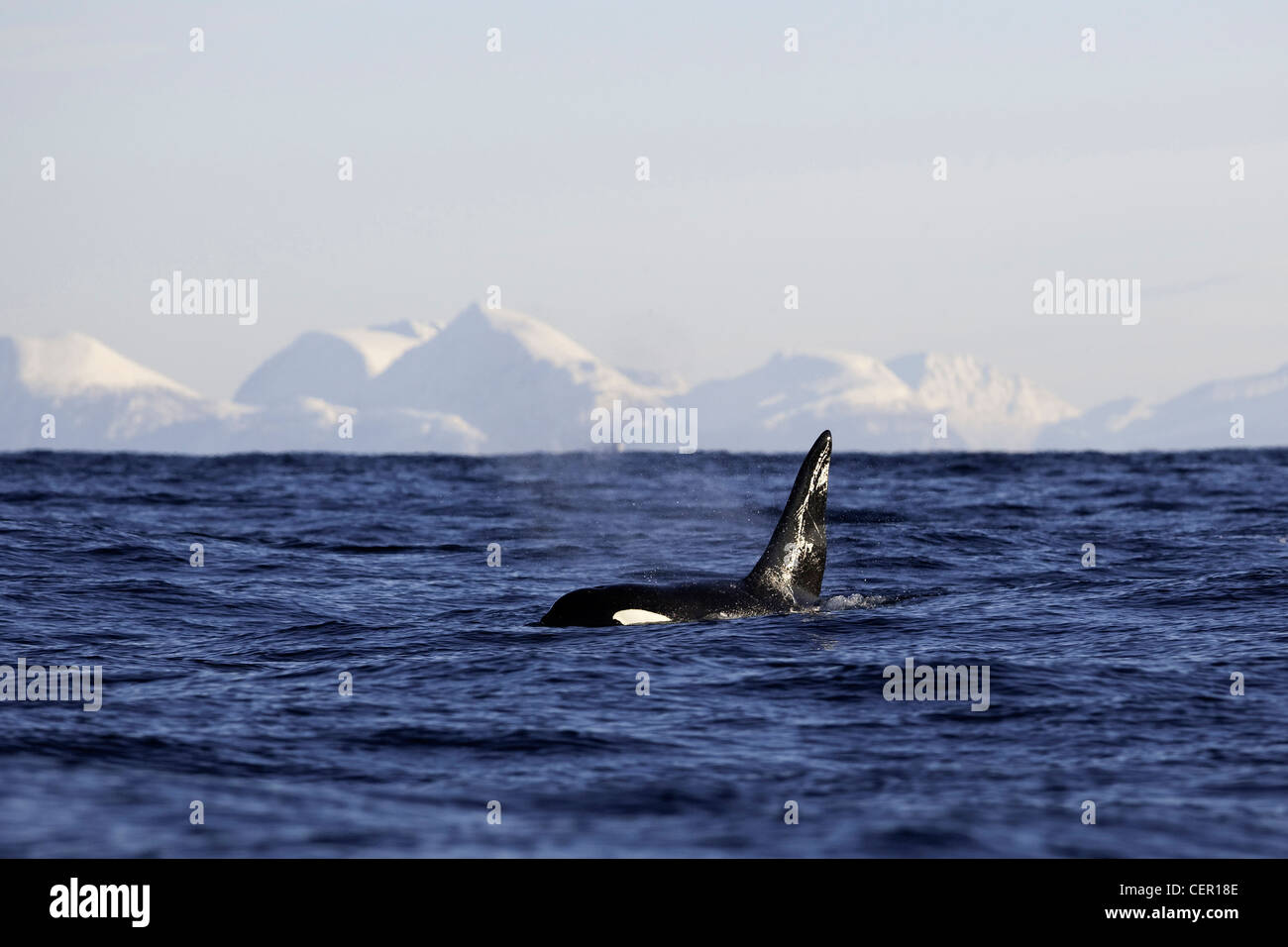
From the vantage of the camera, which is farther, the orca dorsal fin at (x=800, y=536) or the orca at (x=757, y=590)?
the orca dorsal fin at (x=800, y=536)

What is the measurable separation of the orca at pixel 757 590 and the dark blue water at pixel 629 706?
12.8 inches

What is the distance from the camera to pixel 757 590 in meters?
15.9

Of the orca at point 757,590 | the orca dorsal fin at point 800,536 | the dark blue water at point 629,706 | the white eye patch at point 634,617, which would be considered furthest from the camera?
the orca dorsal fin at point 800,536

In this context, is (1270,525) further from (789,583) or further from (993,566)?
(789,583)

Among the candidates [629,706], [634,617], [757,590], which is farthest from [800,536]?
[629,706]

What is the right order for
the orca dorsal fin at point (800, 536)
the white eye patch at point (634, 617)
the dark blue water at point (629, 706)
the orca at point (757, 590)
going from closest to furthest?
the dark blue water at point (629, 706), the white eye patch at point (634, 617), the orca at point (757, 590), the orca dorsal fin at point (800, 536)

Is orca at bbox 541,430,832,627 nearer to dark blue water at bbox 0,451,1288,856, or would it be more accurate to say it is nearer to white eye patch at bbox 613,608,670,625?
white eye patch at bbox 613,608,670,625

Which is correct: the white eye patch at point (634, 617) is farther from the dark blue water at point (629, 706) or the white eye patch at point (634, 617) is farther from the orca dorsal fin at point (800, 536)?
the orca dorsal fin at point (800, 536)

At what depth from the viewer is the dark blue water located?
783cm

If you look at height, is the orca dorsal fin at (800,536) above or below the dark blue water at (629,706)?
above

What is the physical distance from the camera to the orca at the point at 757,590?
15.0 metres

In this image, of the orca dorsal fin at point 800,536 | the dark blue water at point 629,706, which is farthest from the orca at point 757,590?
the dark blue water at point 629,706

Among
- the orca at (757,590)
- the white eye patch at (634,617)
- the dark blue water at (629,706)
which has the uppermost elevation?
the orca at (757,590)

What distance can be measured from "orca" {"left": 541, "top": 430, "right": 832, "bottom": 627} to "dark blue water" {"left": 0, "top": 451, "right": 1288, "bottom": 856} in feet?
1.07
